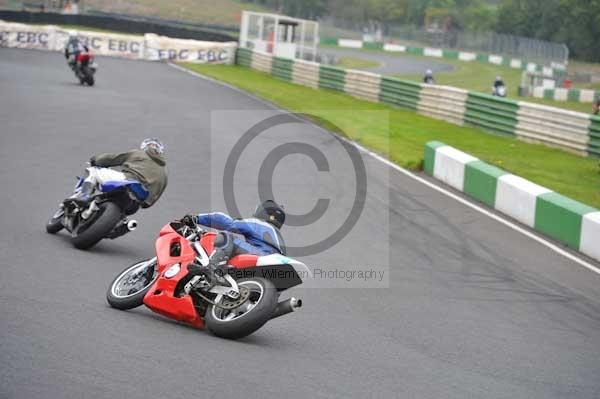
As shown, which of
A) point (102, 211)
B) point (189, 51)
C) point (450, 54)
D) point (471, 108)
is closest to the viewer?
point (102, 211)

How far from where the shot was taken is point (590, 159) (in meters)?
20.4

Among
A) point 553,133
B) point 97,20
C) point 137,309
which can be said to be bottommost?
point 137,309

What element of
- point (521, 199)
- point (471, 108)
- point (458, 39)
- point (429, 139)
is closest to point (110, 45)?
point (471, 108)

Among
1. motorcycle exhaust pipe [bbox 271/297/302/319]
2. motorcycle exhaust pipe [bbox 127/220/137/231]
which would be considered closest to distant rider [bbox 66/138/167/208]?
motorcycle exhaust pipe [bbox 127/220/137/231]

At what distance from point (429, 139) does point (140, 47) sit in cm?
2376

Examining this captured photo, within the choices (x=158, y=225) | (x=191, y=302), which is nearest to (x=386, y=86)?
(x=158, y=225)

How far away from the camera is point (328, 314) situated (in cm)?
869

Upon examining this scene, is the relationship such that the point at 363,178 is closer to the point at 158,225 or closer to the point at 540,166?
the point at 540,166

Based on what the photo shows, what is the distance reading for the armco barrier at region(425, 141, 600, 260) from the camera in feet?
41.8

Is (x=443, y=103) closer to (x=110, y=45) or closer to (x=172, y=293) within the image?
(x=172, y=293)

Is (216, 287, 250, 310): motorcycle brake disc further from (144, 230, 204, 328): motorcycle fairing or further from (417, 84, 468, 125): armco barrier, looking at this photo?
(417, 84, 468, 125): armco barrier

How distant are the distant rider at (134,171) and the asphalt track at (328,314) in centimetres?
65

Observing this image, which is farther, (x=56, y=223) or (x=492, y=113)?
(x=492, y=113)

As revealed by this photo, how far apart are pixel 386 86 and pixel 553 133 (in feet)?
28.1
